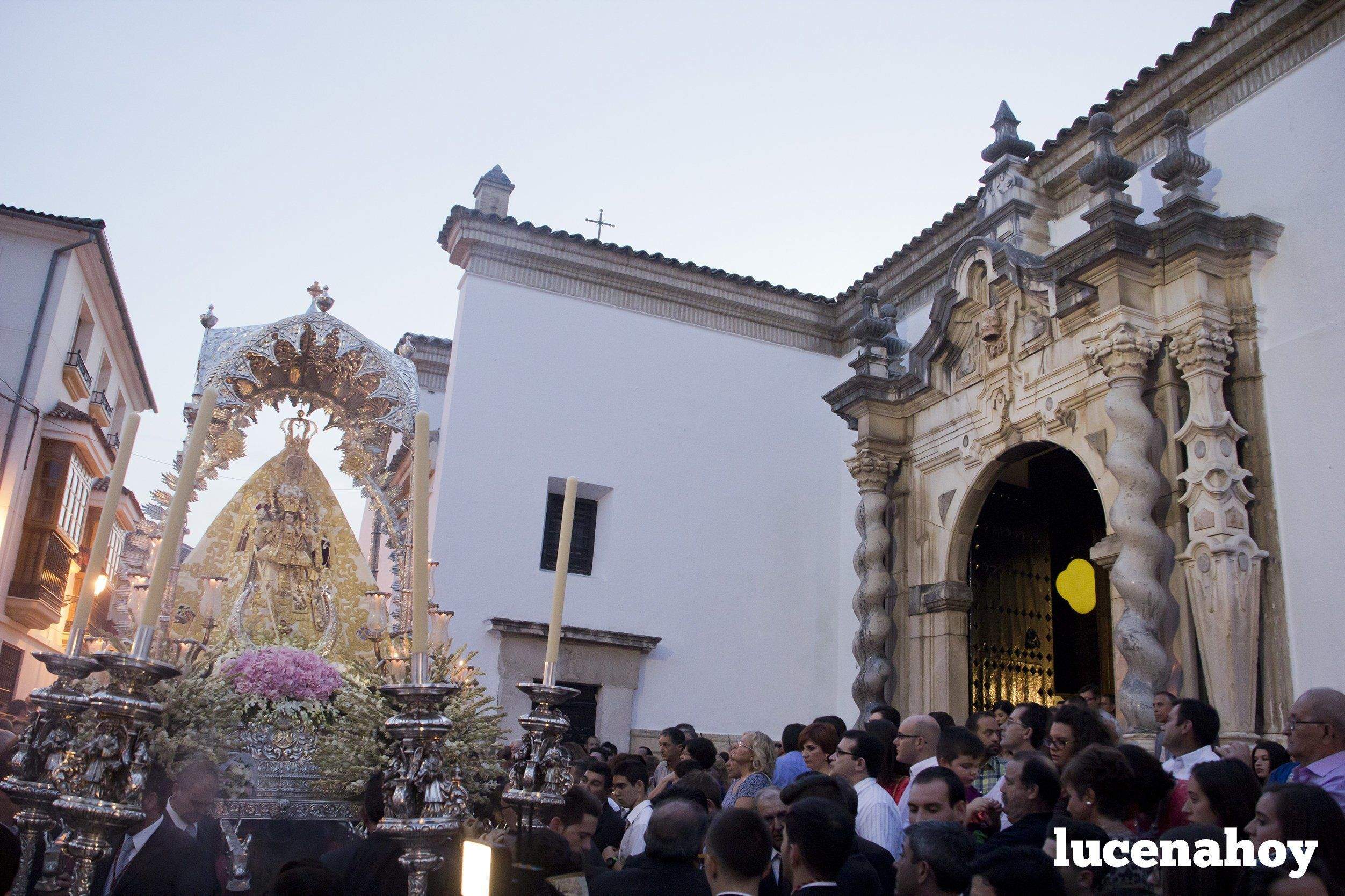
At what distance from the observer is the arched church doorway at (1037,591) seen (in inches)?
423

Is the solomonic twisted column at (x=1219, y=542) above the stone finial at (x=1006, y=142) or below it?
below

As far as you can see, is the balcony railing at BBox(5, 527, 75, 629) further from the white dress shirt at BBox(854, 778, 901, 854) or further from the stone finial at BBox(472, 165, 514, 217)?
the white dress shirt at BBox(854, 778, 901, 854)

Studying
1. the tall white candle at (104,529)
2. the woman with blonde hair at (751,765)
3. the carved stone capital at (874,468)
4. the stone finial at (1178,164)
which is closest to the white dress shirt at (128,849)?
the tall white candle at (104,529)

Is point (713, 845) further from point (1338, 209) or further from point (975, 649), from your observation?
point (975, 649)

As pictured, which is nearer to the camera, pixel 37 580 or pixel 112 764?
pixel 112 764

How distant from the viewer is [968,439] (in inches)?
399

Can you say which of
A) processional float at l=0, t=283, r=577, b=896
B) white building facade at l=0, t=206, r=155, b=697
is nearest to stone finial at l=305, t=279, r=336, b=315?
processional float at l=0, t=283, r=577, b=896

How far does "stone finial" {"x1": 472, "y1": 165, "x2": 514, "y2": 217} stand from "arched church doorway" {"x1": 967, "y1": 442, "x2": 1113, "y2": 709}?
22.0 feet

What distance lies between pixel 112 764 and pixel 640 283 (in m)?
11.5

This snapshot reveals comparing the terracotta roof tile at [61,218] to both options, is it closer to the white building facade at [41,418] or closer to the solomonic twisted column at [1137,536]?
the white building facade at [41,418]

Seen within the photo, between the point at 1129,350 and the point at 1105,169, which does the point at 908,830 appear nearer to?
the point at 1129,350

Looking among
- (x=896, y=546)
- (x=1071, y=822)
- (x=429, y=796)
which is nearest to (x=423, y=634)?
(x=429, y=796)

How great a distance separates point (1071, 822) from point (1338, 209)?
21.7 ft

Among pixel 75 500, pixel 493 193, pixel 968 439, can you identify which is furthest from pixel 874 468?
pixel 75 500
